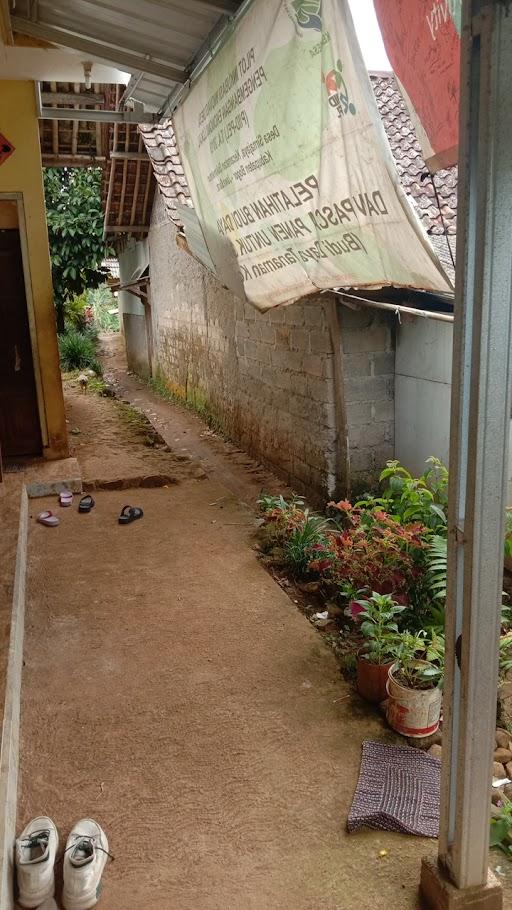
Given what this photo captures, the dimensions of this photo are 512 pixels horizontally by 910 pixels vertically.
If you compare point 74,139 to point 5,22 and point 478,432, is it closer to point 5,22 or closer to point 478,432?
point 5,22

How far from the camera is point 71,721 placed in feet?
10.3

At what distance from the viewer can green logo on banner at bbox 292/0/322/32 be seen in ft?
8.68

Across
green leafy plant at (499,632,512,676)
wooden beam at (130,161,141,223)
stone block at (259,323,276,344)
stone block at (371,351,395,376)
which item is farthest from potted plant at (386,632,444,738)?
wooden beam at (130,161,141,223)

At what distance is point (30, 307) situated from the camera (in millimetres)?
6750

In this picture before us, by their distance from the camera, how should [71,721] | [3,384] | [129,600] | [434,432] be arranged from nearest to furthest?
[71,721] → [129,600] → [434,432] → [3,384]

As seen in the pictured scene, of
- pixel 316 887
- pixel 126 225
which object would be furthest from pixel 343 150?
pixel 126 225

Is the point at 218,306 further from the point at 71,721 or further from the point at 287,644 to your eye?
the point at 71,721

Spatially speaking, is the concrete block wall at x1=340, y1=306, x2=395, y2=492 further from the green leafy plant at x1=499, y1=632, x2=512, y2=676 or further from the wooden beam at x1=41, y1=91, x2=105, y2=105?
the wooden beam at x1=41, y1=91, x2=105, y2=105

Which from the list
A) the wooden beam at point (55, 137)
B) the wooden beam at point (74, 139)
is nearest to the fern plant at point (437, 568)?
the wooden beam at point (55, 137)

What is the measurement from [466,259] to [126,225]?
1271cm

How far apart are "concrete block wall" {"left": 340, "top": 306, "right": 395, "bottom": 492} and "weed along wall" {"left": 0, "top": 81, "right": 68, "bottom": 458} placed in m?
3.19

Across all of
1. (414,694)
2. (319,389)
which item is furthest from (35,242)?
(414,694)

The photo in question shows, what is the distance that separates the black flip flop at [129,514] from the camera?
573cm

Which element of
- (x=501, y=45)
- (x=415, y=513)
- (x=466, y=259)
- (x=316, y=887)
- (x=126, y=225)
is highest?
(x=126, y=225)
